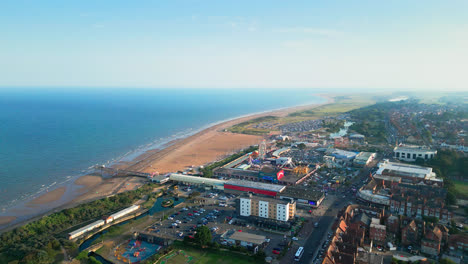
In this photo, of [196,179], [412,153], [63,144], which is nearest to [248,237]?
[196,179]

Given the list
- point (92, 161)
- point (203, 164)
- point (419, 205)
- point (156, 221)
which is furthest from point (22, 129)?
point (419, 205)

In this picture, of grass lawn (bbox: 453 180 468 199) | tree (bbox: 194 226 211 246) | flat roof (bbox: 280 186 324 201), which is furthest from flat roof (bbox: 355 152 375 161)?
tree (bbox: 194 226 211 246)

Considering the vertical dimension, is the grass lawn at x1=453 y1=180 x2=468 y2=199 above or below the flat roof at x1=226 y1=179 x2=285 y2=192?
below

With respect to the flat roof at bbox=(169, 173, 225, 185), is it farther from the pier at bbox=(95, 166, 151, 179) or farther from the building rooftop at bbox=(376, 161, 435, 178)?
the building rooftop at bbox=(376, 161, 435, 178)

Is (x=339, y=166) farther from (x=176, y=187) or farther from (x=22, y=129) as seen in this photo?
(x=22, y=129)

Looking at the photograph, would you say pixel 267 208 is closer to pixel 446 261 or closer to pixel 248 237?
pixel 248 237
